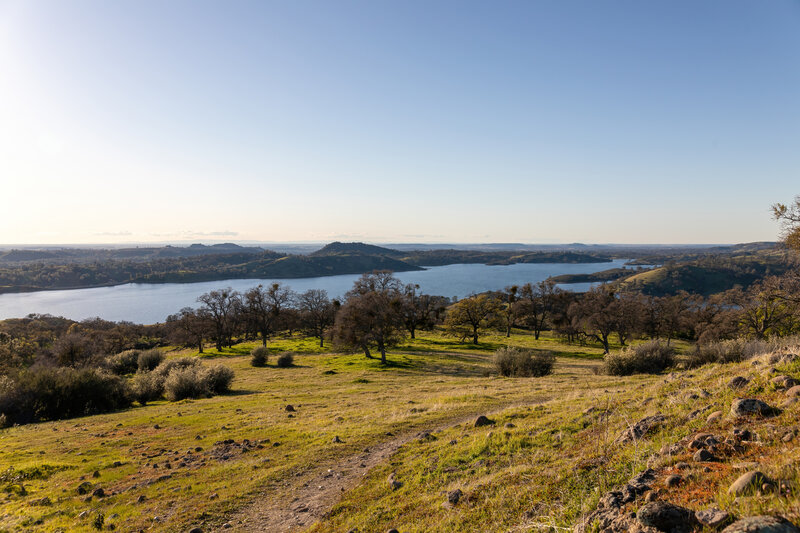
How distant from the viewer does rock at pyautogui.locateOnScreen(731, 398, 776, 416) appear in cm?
619

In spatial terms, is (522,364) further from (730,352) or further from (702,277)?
Result: (702,277)

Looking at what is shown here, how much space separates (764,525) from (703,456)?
9.31ft

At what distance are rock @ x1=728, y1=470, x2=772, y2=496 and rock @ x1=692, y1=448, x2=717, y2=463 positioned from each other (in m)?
1.57

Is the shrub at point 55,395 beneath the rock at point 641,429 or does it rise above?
beneath

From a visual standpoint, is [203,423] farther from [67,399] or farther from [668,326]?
[668,326]

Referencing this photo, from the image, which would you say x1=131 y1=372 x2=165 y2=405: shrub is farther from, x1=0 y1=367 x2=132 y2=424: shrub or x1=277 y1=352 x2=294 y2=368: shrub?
x1=277 y1=352 x2=294 y2=368: shrub

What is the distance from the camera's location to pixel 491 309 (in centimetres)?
6400

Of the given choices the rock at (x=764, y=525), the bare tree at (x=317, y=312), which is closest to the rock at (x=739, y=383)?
the rock at (x=764, y=525)

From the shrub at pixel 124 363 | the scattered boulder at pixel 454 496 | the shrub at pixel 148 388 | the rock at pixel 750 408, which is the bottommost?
the shrub at pixel 124 363

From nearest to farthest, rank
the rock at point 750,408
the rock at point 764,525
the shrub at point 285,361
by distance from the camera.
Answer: the rock at point 764,525
the rock at point 750,408
the shrub at point 285,361

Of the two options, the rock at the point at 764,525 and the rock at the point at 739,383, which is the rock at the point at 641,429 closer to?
the rock at the point at 739,383

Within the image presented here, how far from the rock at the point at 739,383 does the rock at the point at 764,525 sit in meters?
7.32

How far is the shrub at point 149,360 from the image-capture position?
43125mm

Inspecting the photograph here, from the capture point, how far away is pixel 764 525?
2848mm
